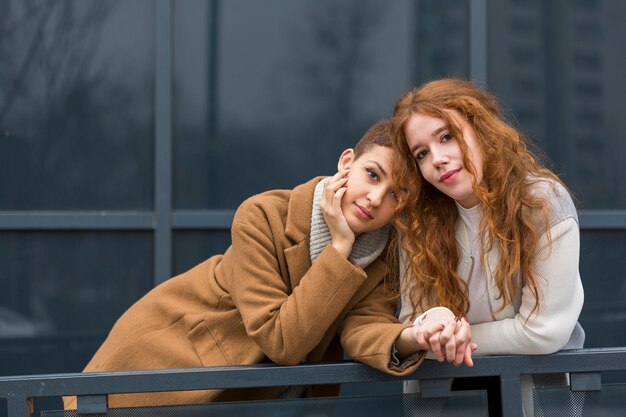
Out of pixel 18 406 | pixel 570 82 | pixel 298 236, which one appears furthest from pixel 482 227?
pixel 570 82

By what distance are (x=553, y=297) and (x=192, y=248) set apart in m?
2.27

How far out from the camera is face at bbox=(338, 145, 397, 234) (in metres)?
2.22

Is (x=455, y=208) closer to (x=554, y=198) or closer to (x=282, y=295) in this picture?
(x=554, y=198)

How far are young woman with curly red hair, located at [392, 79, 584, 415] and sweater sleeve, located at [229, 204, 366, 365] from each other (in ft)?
0.78

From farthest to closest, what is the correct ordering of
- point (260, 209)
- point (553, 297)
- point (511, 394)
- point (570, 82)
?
point (570, 82)
point (260, 209)
point (553, 297)
point (511, 394)

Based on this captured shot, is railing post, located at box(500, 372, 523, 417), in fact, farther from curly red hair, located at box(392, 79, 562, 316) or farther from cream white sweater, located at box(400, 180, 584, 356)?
curly red hair, located at box(392, 79, 562, 316)

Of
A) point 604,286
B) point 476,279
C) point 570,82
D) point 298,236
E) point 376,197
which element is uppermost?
point 570,82

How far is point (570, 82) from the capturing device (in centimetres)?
423

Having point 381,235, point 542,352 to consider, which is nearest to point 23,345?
point 381,235

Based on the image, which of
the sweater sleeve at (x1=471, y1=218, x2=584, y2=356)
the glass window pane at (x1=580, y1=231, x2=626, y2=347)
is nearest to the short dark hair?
the sweater sleeve at (x1=471, y1=218, x2=584, y2=356)

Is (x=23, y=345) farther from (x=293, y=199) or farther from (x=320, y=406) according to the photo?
(x=320, y=406)

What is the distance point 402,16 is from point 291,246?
2.21m

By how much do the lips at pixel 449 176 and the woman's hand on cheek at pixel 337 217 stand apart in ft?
0.88

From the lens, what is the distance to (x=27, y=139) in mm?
3902
